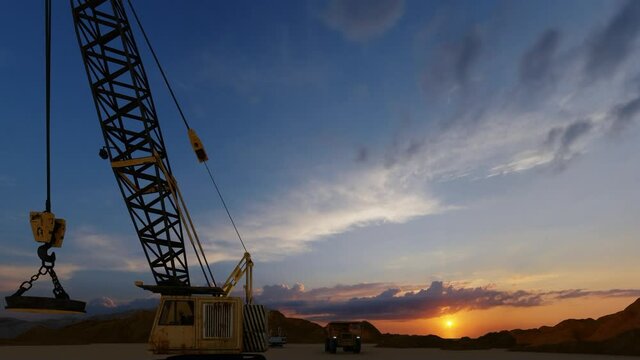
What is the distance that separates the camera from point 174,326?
15.2m

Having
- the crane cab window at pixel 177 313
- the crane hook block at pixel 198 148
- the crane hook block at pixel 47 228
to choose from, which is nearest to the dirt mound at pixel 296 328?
the crane hook block at pixel 198 148

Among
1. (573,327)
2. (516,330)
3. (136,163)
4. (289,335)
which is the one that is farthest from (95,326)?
(136,163)

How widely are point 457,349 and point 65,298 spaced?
148 ft

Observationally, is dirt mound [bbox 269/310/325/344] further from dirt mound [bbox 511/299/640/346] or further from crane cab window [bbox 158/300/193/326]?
crane cab window [bbox 158/300/193/326]

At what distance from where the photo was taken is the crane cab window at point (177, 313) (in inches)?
603

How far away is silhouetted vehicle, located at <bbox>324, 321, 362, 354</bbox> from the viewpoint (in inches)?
1676

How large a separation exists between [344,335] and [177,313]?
29.5 meters

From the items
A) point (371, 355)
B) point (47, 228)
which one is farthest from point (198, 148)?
point (371, 355)

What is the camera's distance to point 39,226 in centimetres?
→ 1495

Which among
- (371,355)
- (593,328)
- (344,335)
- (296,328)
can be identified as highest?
(344,335)

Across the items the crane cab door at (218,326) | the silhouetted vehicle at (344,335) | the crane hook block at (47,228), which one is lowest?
the silhouetted vehicle at (344,335)

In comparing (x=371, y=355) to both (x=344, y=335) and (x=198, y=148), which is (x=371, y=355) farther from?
(x=198, y=148)

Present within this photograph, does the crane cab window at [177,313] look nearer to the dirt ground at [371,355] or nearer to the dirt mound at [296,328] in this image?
the dirt ground at [371,355]

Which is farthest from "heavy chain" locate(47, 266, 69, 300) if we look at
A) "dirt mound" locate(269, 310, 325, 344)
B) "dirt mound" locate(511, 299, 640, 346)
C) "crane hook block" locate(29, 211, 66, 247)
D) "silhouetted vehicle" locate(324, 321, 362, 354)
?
"dirt mound" locate(269, 310, 325, 344)
